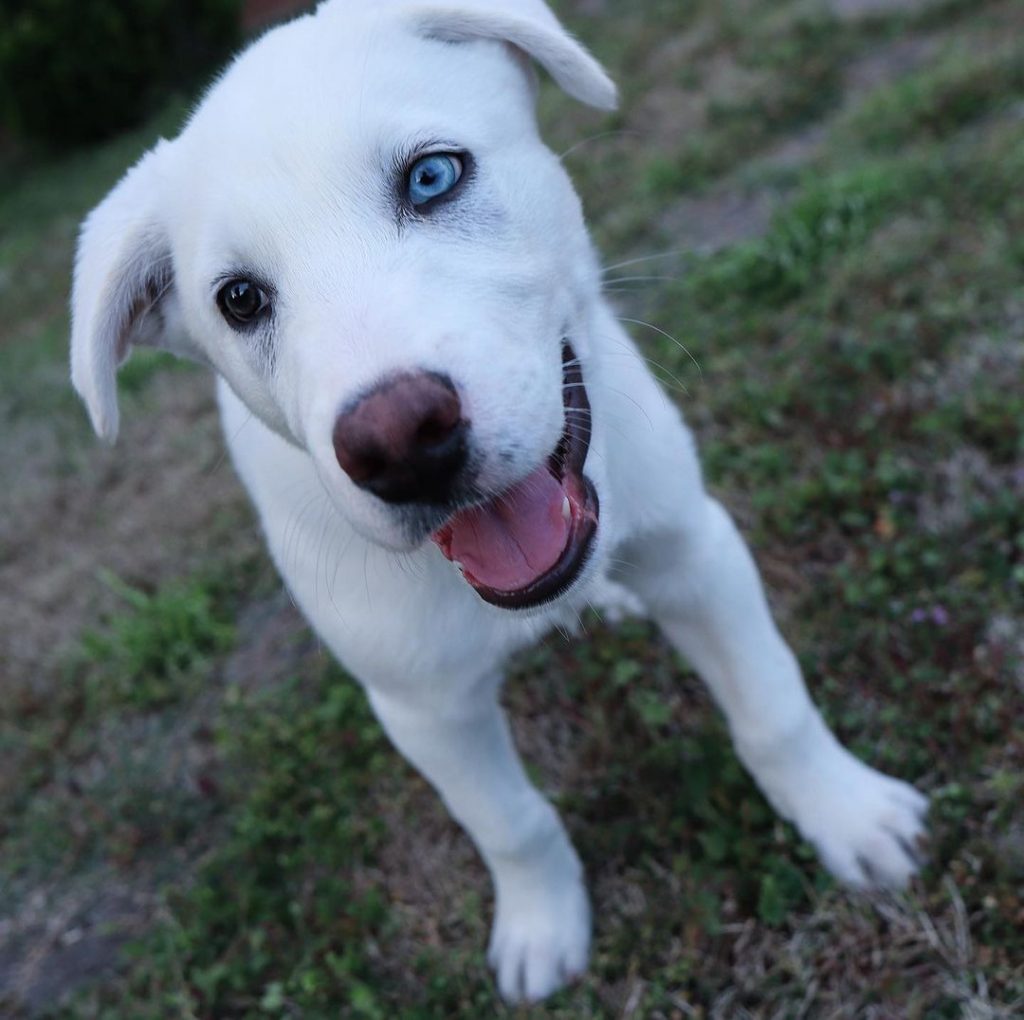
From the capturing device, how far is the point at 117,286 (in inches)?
94.8

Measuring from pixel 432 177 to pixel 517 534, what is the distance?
707mm

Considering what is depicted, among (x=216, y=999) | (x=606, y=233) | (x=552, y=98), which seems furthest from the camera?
(x=552, y=98)

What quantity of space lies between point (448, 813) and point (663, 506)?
1.29 metres

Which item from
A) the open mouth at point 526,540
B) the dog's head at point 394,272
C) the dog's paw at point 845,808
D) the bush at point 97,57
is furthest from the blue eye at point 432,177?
the bush at point 97,57

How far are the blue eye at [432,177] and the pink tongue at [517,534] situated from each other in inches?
22.5

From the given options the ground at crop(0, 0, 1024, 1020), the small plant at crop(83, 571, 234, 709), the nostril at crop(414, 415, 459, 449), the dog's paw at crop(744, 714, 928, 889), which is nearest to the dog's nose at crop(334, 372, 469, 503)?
the nostril at crop(414, 415, 459, 449)

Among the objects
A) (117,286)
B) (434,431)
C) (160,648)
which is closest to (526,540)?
(434,431)

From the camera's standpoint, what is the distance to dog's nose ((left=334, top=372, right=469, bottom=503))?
1.71 m

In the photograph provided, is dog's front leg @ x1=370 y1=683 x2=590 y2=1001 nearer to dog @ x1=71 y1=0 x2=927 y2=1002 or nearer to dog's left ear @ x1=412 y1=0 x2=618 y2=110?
dog @ x1=71 y1=0 x2=927 y2=1002

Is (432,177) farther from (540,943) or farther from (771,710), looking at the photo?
(540,943)

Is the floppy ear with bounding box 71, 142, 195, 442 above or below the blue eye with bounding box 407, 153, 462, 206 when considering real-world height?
below

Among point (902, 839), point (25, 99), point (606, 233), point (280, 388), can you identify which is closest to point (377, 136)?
point (280, 388)

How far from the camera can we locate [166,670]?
4.40m

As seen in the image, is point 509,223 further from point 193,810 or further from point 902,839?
point 193,810
